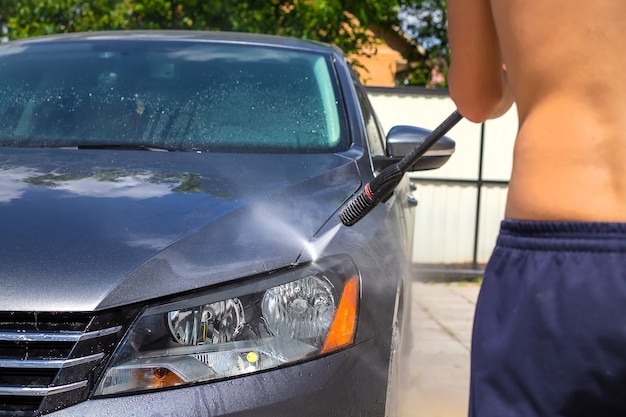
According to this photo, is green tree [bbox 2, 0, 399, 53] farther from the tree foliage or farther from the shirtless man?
the shirtless man

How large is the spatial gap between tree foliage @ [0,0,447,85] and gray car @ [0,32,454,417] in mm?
5790


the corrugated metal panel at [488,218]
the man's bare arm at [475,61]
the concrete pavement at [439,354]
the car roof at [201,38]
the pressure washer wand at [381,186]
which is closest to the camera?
the man's bare arm at [475,61]

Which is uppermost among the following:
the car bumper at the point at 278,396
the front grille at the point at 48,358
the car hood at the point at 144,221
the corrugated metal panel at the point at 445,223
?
the car hood at the point at 144,221

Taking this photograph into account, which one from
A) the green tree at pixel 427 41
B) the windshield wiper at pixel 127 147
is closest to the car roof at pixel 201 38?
the windshield wiper at pixel 127 147

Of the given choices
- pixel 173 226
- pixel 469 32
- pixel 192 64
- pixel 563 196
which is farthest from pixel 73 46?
pixel 563 196

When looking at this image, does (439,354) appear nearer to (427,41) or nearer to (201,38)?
(201,38)

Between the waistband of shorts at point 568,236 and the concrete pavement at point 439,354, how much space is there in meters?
1.75

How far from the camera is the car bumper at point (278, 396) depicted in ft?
5.79

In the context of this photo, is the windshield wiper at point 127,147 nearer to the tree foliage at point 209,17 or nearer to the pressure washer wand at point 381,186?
the pressure washer wand at point 381,186

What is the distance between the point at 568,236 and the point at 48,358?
1152 mm

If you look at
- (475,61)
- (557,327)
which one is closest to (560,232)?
(557,327)

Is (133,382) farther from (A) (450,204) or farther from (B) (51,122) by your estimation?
(A) (450,204)

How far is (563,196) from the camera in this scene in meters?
1.19

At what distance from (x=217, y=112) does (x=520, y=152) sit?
190cm
